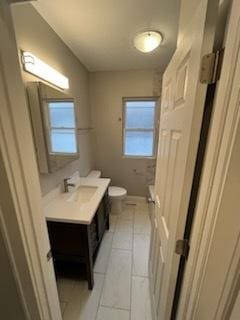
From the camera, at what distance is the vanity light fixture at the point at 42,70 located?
129 cm

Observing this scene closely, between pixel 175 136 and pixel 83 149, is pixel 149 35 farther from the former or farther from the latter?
pixel 83 149

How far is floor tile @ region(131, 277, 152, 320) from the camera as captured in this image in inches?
54.5

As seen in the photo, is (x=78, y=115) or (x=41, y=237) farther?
(x=78, y=115)

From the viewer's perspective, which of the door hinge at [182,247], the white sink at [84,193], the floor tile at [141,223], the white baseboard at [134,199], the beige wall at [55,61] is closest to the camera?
the door hinge at [182,247]

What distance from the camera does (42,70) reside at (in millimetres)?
1505

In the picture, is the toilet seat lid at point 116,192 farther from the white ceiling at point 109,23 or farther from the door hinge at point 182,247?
the white ceiling at point 109,23

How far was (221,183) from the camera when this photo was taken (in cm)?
52

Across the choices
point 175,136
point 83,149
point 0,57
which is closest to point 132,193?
point 83,149

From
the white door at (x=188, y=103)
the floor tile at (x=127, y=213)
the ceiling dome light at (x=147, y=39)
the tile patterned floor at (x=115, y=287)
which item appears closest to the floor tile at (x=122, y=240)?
the tile patterned floor at (x=115, y=287)

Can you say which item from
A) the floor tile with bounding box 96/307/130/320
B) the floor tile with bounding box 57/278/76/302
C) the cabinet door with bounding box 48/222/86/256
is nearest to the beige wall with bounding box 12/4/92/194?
the cabinet door with bounding box 48/222/86/256

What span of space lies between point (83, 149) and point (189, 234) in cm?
215

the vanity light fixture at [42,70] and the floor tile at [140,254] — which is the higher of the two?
the vanity light fixture at [42,70]

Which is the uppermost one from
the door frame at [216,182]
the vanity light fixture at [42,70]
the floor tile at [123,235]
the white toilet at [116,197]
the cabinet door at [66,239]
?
the vanity light fixture at [42,70]

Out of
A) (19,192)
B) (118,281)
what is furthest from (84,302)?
(19,192)
